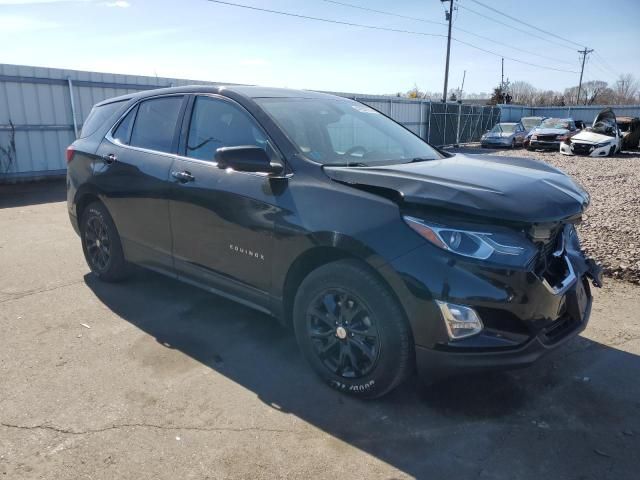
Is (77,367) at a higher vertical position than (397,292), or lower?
lower

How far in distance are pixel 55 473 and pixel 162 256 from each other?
1.98 metres

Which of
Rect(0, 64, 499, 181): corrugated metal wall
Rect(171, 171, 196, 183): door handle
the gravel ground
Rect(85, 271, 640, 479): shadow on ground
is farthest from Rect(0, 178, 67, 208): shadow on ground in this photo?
the gravel ground

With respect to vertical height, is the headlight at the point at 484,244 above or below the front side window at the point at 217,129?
below

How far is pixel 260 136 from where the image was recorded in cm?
335

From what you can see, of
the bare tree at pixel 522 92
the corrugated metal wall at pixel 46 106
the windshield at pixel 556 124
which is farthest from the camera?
the bare tree at pixel 522 92

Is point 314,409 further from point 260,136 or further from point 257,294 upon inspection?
point 260,136

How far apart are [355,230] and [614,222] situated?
19.4ft

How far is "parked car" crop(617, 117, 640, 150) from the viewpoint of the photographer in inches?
887

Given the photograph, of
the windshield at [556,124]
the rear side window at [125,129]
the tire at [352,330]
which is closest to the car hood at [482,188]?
the tire at [352,330]

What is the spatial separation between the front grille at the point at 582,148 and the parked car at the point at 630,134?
3.89 m

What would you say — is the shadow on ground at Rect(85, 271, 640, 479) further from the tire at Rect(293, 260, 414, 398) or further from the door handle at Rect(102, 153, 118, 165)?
the door handle at Rect(102, 153, 118, 165)

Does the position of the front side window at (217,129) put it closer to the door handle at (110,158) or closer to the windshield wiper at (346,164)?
the windshield wiper at (346,164)

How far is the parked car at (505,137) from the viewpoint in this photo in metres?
25.1

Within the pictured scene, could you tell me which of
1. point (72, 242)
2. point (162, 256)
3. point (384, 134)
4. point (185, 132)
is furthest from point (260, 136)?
point (72, 242)
